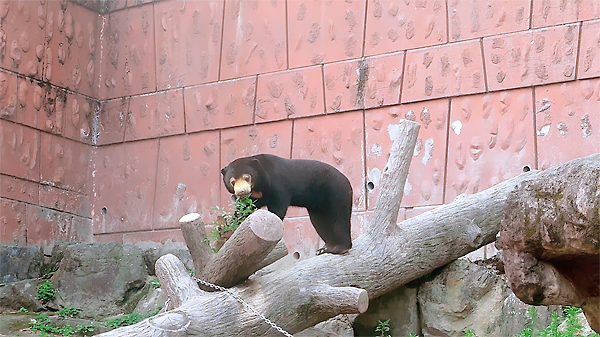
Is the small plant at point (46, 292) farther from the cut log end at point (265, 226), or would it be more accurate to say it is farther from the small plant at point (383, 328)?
the cut log end at point (265, 226)

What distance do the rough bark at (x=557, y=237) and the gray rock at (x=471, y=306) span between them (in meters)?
2.92

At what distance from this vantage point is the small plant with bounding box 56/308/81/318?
328 inches

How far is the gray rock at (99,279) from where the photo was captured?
28.3 ft

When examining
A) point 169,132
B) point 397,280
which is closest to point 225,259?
point 397,280

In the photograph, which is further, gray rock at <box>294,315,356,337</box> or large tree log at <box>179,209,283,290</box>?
gray rock at <box>294,315,356,337</box>

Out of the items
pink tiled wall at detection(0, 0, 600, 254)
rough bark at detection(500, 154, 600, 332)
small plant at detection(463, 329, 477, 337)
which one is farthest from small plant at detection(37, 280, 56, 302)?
rough bark at detection(500, 154, 600, 332)

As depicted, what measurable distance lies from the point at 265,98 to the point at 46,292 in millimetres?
3198

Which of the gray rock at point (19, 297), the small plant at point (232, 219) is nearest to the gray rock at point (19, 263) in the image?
the gray rock at point (19, 297)

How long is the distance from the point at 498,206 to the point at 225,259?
8.87 feet

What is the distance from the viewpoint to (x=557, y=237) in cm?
309

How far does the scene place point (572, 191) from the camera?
9.78ft

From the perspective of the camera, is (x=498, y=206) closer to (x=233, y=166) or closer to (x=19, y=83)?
(x=233, y=166)

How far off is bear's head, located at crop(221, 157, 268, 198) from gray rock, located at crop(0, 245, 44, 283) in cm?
426

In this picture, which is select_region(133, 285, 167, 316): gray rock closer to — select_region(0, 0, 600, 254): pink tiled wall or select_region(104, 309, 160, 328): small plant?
select_region(104, 309, 160, 328): small plant
